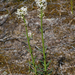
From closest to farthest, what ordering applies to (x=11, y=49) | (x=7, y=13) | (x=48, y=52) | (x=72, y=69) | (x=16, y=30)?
(x=72, y=69)
(x=48, y=52)
(x=11, y=49)
(x=16, y=30)
(x=7, y=13)

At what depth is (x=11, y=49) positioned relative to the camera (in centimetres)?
275

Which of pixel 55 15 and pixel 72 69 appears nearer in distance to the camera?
pixel 72 69

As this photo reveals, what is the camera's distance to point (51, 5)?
406 cm

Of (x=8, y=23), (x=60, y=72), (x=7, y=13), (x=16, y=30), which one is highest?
(x=7, y=13)

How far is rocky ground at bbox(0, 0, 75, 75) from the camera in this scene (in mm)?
2285

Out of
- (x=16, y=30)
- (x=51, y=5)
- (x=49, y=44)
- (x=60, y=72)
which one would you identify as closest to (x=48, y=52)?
(x=49, y=44)

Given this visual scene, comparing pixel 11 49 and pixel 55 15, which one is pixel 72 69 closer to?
pixel 11 49

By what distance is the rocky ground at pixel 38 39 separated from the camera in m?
2.29

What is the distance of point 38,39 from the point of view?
9.80 ft

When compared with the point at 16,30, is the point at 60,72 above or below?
below

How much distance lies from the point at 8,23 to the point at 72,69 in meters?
2.67

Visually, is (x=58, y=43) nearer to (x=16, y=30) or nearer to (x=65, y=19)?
(x=65, y=19)

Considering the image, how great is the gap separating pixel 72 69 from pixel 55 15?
2.12 meters

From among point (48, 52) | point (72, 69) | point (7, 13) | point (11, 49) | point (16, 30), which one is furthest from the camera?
point (7, 13)
